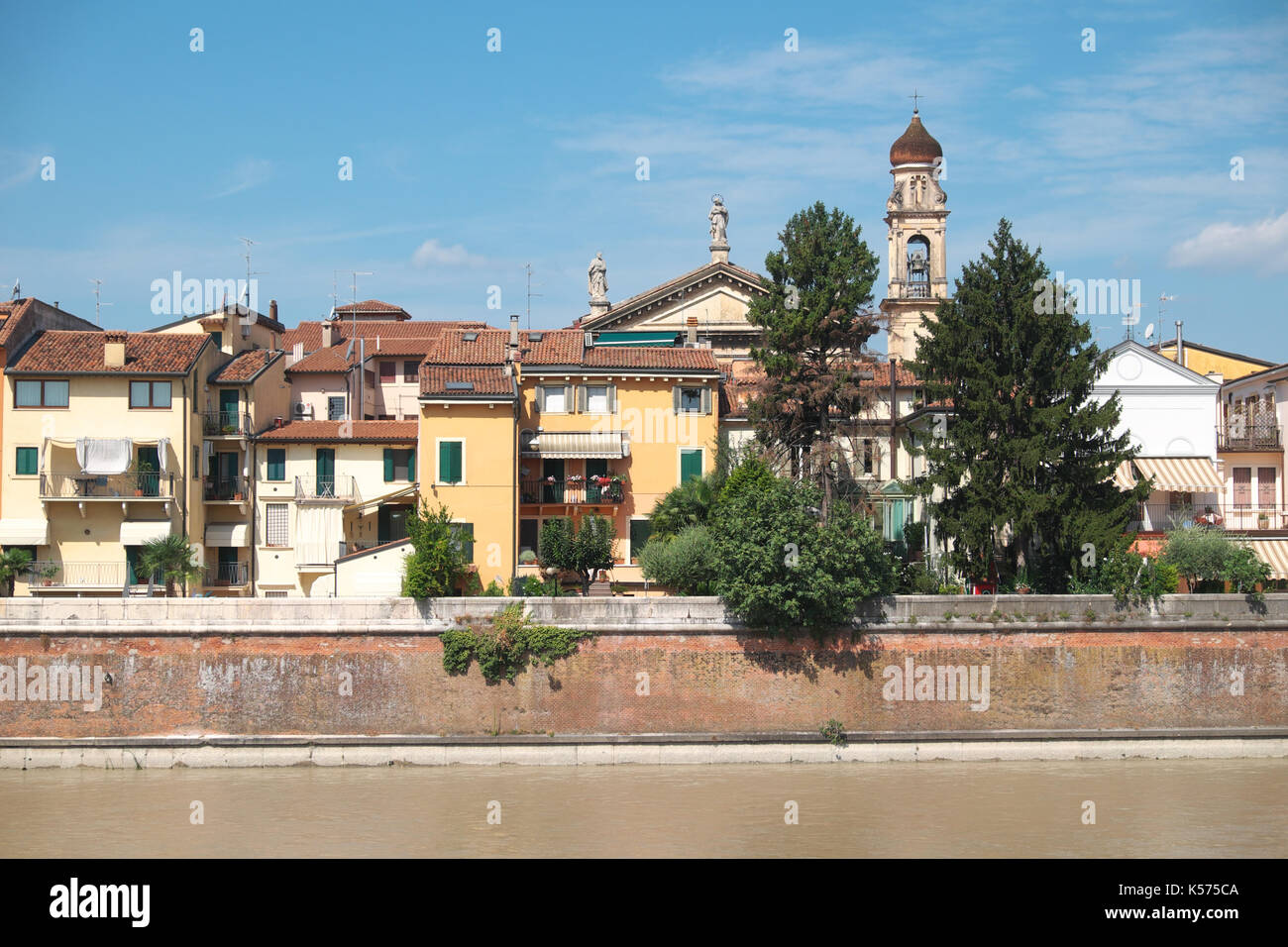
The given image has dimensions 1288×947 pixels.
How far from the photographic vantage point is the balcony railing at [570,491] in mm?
39094

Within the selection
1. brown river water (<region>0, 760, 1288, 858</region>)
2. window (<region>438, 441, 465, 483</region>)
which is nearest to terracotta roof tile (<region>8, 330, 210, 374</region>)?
window (<region>438, 441, 465, 483</region>)

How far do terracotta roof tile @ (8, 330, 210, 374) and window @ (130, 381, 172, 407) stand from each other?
43cm

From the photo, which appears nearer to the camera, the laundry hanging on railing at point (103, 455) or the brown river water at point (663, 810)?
the brown river water at point (663, 810)

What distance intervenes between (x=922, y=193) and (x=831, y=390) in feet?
64.3

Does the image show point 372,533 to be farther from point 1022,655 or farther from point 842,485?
point 1022,655

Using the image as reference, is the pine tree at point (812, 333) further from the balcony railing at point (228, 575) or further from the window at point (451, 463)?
the balcony railing at point (228, 575)

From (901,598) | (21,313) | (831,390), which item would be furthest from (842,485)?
(21,313)

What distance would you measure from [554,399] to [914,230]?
797 inches

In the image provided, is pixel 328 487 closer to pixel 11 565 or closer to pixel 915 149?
pixel 11 565

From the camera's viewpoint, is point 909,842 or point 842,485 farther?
point 842,485

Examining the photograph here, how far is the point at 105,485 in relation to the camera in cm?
3725

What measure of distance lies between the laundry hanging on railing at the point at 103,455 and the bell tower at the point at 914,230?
29.2 metres

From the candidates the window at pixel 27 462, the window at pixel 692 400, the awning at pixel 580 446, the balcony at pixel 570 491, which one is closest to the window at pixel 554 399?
the awning at pixel 580 446

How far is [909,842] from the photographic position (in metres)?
24.5
